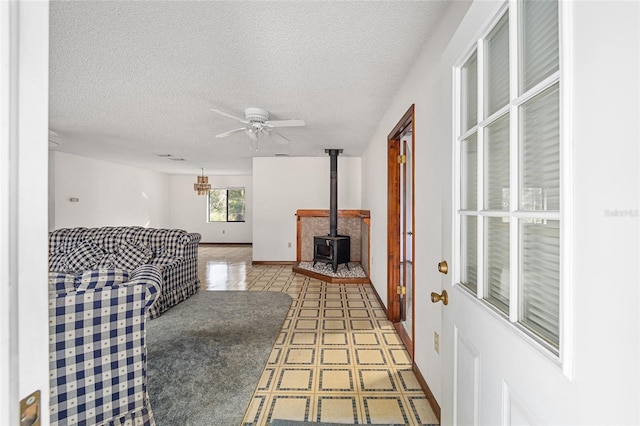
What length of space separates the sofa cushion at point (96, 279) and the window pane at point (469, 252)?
1.62 meters

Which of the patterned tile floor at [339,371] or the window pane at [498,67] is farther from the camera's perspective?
the patterned tile floor at [339,371]

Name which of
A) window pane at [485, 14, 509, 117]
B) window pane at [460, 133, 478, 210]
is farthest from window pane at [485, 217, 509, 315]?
window pane at [485, 14, 509, 117]

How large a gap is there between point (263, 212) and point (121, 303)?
17.2 feet

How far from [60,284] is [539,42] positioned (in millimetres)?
1979

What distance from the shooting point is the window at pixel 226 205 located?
32.4 ft

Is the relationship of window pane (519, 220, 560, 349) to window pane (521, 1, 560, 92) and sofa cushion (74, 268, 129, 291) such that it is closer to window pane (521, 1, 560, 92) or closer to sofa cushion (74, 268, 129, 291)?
window pane (521, 1, 560, 92)

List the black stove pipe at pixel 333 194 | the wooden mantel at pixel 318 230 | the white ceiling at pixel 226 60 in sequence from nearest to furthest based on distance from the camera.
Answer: the white ceiling at pixel 226 60 → the black stove pipe at pixel 333 194 → the wooden mantel at pixel 318 230

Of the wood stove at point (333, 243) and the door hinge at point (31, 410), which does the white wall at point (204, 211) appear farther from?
the door hinge at point (31, 410)

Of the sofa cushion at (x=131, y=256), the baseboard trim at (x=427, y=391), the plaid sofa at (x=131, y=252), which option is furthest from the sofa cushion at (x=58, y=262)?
the baseboard trim at (x=427, y=391)

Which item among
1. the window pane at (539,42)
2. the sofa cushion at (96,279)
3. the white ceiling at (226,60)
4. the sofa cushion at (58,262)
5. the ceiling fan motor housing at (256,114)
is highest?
the white ceiling at (226,60)

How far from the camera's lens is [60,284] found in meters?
1.34
